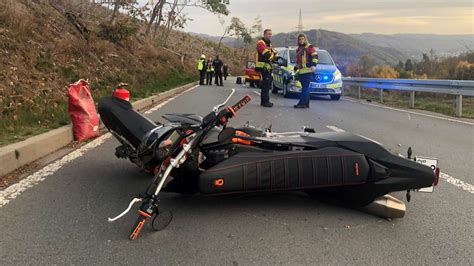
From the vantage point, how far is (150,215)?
3508 mm

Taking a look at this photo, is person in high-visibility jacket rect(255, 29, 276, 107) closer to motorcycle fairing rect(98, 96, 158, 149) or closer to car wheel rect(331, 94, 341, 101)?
car wheel rect(331, 94, 341, 101)

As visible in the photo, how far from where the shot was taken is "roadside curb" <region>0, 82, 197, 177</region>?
214 inches

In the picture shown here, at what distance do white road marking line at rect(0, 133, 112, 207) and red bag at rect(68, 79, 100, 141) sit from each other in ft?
1.23

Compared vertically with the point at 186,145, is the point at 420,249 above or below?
below

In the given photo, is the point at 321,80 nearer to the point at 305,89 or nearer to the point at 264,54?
the point at 305,89

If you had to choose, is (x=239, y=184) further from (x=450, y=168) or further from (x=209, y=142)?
(x=450, y=168)

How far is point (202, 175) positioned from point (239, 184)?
302 mm

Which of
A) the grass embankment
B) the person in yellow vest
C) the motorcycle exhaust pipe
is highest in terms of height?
the person in yellow vest

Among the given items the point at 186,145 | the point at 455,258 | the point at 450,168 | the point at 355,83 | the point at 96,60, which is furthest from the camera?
the point at 355,83

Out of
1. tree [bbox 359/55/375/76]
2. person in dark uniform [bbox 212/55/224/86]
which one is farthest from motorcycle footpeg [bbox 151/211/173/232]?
tree [bbox 359/55/375/76]

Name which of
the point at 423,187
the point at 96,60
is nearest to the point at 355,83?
the point at 96,60

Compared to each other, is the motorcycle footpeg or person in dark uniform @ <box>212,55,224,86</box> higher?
person in dark uniform @ <box>212,55,224,86</box>

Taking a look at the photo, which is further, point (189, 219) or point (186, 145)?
point (189, 219)

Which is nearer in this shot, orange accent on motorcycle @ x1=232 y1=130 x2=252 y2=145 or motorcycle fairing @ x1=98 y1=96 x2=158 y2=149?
orange accent on motorcycle @ x1=232 y1=130 x2=252 y2=145
